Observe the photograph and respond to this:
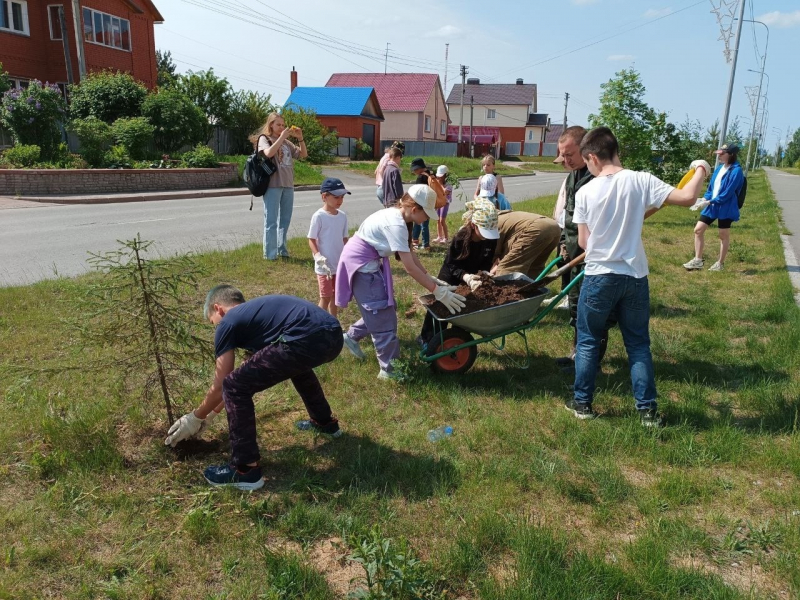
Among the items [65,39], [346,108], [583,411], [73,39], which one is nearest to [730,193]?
[583,411]

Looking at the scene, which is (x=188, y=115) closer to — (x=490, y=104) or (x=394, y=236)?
(x=394, y=236)

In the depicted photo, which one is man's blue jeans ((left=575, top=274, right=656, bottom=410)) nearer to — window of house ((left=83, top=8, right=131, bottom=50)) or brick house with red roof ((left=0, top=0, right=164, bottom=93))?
brick house with red roof ((left=0, top=0, right=164, bottom=93))

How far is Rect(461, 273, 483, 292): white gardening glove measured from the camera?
192 inches

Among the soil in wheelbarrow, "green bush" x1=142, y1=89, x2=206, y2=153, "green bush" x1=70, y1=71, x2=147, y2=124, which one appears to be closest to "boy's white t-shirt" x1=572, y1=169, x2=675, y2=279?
the soil in wheelbarrow

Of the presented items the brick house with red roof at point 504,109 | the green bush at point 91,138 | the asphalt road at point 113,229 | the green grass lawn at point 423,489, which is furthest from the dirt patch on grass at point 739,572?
the brick house with red roof at point 504,109

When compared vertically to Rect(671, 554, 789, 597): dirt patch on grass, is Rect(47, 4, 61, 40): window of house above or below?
above

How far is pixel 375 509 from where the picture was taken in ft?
10.3

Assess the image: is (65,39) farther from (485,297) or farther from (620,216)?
(620,216)

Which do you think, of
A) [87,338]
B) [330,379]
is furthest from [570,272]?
[87,338]

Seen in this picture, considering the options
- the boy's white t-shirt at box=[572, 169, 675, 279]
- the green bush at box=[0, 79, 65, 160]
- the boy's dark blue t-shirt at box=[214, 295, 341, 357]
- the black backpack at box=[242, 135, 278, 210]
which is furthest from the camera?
the green bush at box=[0, 79, 65, 160]

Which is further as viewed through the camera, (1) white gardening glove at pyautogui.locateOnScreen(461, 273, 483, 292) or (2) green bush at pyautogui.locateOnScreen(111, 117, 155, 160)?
(2) green bush at pyautogui.locateOnScreen(111, 117, 155, 160)

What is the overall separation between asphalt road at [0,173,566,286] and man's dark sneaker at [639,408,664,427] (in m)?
6.34

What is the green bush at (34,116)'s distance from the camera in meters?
18.3

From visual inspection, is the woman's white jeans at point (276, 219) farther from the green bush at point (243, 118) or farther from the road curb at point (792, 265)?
the green bush at point (243, 118)
